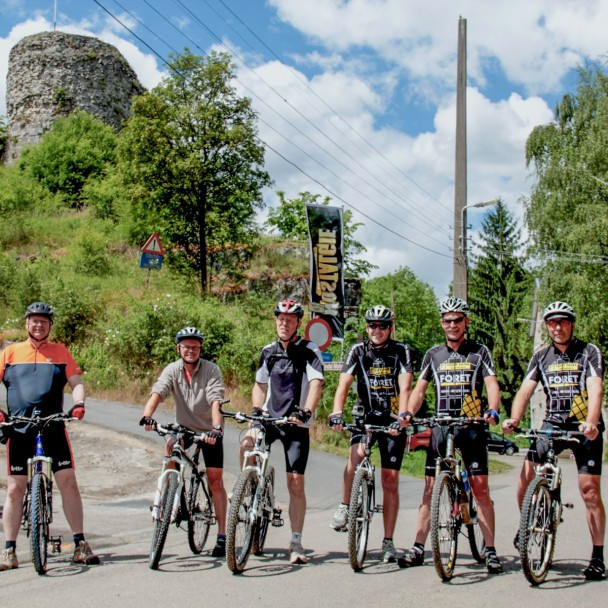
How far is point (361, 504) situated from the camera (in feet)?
22.5

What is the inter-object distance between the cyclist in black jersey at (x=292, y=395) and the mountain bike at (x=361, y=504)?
1.41 ft

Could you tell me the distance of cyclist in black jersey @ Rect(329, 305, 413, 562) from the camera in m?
7.19

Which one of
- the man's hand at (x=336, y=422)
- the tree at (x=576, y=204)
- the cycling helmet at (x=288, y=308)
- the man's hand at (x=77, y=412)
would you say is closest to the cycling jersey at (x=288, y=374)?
the cycling helmet at (x=288, y=308)

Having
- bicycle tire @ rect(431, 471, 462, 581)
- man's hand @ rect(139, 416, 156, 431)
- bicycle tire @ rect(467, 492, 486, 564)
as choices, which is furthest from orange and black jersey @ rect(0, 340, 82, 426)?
bicycle tire @ rect(467, 492, 486, 564)

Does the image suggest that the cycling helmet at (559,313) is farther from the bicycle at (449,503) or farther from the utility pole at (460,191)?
the utility pole at (460,191)

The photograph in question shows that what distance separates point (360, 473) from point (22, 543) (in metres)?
3.20

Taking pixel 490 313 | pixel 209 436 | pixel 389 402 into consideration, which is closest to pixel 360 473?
pixel 389 402

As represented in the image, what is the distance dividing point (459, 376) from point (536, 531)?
1.36 meters

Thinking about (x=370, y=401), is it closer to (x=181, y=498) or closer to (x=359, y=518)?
(x=359, y=518)

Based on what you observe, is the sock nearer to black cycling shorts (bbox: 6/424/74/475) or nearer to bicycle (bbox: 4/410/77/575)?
bicycle (bbox: 4/410/77/575)

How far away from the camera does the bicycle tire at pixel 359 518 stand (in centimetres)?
666

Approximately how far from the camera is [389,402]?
7.34 metres

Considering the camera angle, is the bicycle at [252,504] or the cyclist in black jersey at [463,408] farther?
the cyclist in black jersey at [463,408]

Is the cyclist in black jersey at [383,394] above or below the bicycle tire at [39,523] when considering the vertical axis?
above
